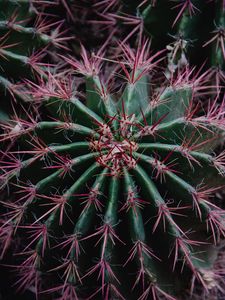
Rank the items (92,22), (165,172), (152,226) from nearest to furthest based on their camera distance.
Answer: (165,172) < (152,226) < (92,22)

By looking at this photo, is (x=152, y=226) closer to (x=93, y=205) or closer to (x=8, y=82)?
(x=93, y=205)

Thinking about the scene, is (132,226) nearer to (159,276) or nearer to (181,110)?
(159,276)

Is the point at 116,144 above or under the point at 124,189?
above

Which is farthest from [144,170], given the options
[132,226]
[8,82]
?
[8,82]

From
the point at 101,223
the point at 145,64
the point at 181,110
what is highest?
the point at 145,64

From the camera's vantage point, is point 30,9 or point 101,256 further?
point 30,9

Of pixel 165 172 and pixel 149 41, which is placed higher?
pixel 149 41

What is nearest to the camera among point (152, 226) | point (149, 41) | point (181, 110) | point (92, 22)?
point (152, 226)

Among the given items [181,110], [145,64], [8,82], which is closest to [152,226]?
[181,110]
